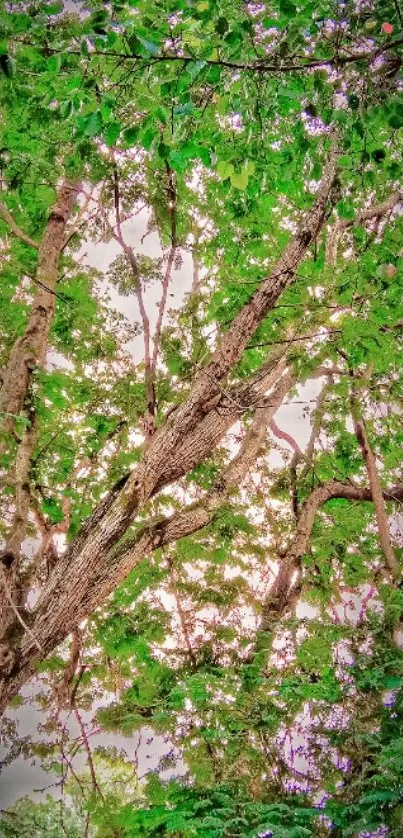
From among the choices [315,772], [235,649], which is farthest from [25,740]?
[315,772]

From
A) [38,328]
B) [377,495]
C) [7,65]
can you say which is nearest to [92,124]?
[7,65]

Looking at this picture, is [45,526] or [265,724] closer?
[265,724]

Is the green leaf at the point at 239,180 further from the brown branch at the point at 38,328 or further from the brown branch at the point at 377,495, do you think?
the brown branch at the point at 377,495

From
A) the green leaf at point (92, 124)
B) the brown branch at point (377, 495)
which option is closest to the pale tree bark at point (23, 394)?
the green leaf at point (92, 124)

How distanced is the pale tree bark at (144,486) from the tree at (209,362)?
0.02 meters

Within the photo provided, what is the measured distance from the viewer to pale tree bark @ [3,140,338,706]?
483cm

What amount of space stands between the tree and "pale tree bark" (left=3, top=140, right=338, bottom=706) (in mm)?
23

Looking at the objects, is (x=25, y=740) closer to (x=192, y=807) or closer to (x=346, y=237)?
(x=192, y=807)

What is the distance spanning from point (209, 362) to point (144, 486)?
1410mm

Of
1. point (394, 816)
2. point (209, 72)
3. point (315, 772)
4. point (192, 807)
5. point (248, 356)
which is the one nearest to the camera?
point (209, 72)

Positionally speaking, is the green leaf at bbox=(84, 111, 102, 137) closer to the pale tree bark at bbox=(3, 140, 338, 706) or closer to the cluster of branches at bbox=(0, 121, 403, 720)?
the cluster of branches at bbox=(0, 121, 403, 720)

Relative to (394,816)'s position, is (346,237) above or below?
above

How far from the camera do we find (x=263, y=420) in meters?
6.76

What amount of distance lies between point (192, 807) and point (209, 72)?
449 cm
